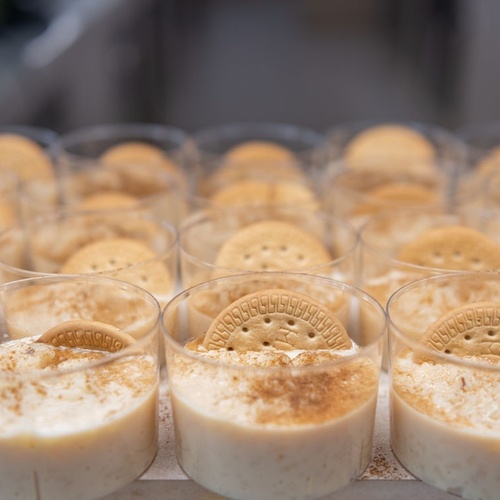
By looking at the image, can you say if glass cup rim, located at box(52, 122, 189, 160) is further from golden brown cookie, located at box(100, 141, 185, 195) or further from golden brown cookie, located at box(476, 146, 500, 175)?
golden brown cookie, located at box(476, 146, 500, 175)

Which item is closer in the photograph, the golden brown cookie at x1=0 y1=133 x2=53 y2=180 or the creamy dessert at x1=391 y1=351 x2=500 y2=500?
the creamy dessert at x1=391 y1=351 x2=500 y2=500

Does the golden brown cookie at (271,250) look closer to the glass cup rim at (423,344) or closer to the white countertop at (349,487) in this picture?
the glass cup rim at (423,344)

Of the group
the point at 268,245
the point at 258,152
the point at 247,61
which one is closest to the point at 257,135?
the point at 258,152

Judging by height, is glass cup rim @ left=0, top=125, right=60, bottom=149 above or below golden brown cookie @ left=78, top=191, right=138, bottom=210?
above

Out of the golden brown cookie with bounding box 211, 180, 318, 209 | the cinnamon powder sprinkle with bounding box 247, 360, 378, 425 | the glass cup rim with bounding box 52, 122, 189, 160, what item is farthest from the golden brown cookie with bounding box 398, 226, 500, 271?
the glass cup rim with bounding box 52, 122, 189, 160

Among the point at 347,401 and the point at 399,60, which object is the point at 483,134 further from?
the point at 399,60

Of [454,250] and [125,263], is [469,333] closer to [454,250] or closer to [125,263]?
[454,250]

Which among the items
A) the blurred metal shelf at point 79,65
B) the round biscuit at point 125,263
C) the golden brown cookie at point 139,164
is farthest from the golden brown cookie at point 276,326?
the blurred metal shelf at point 79,65
